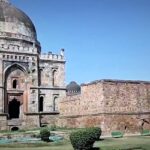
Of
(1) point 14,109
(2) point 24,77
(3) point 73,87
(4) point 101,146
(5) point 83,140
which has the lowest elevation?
(4) point 101,146

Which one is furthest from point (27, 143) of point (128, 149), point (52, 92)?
point (52, 92)

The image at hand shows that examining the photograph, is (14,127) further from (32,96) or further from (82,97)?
(82,97)

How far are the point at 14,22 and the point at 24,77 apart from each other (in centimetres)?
613

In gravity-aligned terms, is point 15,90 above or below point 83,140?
above

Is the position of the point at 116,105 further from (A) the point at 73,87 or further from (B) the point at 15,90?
(A) the point at 73,87

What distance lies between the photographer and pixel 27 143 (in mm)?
20781

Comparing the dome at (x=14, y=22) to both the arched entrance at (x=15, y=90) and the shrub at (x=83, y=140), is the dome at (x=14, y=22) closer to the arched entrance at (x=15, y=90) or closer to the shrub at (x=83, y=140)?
the arched entrance at (x=15, y=90)

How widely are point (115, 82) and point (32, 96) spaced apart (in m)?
9.34

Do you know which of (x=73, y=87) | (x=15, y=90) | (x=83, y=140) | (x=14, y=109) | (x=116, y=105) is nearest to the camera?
(x=83, y=140)

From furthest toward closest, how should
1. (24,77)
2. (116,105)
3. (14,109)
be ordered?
(24,77), (14,109), (116,105)

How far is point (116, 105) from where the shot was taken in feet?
→ 86.3

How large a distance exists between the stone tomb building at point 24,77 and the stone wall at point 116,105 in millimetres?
5554

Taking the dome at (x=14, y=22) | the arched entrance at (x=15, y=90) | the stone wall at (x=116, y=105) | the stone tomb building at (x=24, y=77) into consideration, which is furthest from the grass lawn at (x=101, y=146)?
the dome at (x=14, y=22)

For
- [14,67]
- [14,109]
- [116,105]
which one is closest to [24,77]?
[14,67]
